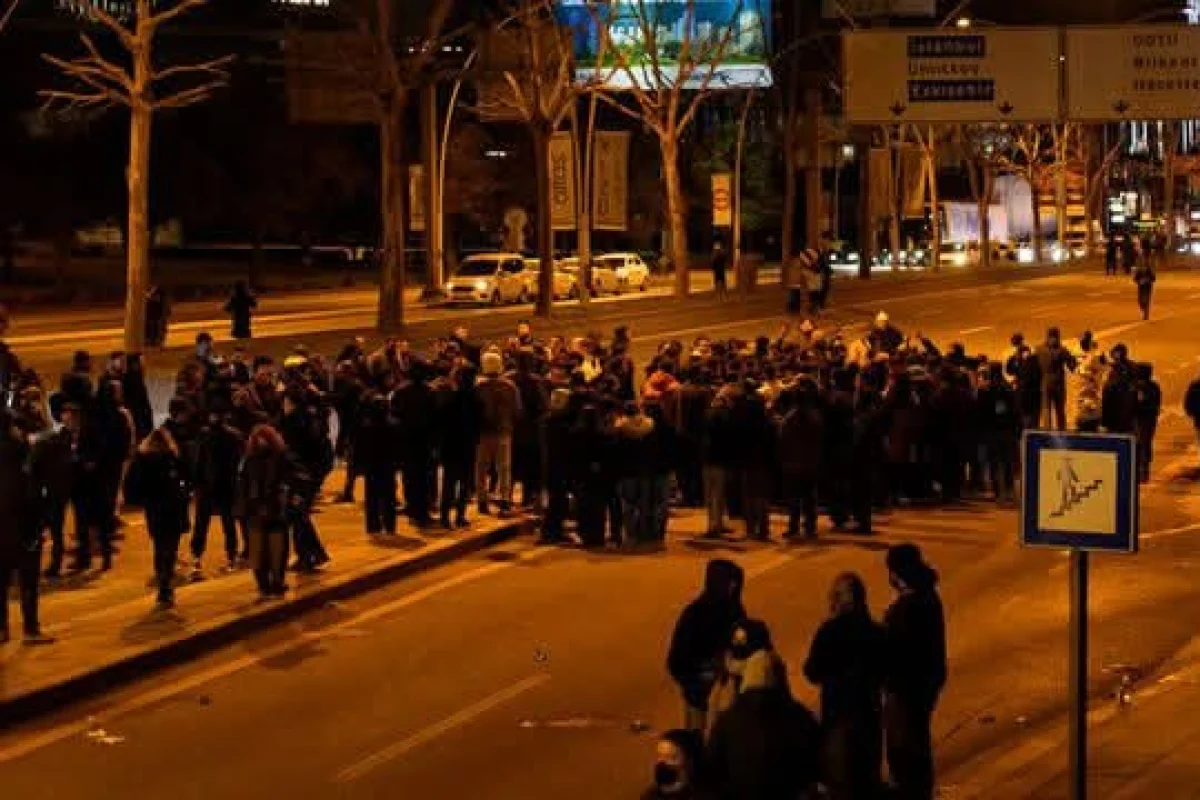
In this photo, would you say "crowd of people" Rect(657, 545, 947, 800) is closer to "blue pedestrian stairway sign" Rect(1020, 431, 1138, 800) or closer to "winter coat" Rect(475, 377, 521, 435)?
"blue pedestrian stairway sign" Rect(1020, 431, 1138, 800)

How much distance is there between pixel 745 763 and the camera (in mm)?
8117

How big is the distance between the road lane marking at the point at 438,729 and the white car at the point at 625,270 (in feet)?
190

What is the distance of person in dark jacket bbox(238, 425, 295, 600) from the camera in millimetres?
17312

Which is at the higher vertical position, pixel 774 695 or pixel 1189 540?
pixel 774 695

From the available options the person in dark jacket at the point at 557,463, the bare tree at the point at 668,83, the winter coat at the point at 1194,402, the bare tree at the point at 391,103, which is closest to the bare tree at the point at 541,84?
the bare tree at the point at 668,83

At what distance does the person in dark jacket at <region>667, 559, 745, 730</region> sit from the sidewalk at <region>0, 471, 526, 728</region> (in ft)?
17.2

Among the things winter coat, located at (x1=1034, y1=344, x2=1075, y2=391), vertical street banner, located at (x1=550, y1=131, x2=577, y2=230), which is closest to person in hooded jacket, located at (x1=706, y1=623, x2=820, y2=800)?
winter coat, located at (x1=1034, y1=344, x2=1075, y2=391)

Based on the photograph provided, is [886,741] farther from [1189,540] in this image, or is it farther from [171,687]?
[1189,540]

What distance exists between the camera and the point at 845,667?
401 inches

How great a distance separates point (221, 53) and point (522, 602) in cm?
7149

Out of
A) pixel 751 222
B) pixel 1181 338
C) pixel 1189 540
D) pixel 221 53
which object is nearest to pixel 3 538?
pixel 1189 540

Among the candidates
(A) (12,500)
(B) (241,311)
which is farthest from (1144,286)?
(A) (12,500)

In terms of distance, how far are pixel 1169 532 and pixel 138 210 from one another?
18104mm

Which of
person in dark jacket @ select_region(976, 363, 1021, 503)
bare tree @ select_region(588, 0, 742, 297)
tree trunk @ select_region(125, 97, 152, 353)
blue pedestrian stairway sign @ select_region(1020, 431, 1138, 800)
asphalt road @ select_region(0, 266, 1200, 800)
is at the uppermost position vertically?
bare tree @ select_region(588, 0, 742, 297)
